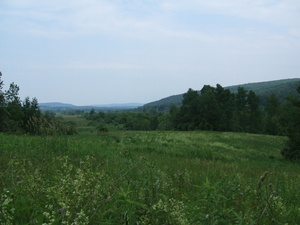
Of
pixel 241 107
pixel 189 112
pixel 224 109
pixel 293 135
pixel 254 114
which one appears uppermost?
pixel 189 112

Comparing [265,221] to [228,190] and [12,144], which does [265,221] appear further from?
[12,144]

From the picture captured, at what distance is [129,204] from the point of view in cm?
203

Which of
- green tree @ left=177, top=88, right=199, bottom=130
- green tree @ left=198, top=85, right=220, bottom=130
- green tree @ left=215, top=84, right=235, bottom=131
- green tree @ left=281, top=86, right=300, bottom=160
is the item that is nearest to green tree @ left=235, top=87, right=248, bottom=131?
green tree @ left=215, top=84, right=235, bottom=131

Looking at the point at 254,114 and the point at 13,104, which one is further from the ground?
the point at 13,104

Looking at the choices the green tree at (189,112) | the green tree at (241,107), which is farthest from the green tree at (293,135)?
the green tree at (241,107)

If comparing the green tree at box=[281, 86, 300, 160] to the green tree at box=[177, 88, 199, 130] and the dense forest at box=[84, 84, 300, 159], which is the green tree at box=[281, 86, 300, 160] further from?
the green tree at box=[177, 88, 199, 130]

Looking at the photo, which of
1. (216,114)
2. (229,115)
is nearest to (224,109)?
(229,115)

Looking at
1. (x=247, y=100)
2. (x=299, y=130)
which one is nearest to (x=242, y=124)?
(x=247, y=100)

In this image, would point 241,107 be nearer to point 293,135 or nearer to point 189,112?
point 189,112

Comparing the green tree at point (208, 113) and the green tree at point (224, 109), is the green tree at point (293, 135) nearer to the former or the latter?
the green tree at point (208, 113)

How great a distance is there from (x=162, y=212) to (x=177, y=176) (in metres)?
2.75

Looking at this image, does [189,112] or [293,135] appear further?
[189,112]

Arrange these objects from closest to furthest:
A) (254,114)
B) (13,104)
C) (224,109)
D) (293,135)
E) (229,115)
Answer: (293,135) < (13,104) < (229,115) < (224,109) < (254,114)

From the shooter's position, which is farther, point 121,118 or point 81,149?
point 121,118
